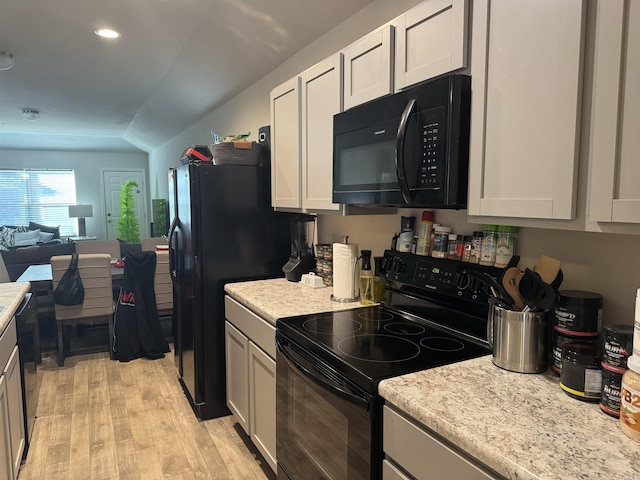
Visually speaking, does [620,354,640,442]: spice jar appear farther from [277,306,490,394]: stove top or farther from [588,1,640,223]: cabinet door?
[277,306,490,394]: stove top

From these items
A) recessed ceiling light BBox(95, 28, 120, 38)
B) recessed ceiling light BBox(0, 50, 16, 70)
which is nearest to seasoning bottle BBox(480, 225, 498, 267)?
recessed ceiling light BBox(95, 28, 120, 38)

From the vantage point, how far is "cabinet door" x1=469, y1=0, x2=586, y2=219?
1106 mm

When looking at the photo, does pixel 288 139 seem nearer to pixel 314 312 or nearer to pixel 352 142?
pixel 352 142

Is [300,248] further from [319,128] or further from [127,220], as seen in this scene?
Answer: [127,220]

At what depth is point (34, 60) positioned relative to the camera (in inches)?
152

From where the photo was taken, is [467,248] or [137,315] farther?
[137,315]

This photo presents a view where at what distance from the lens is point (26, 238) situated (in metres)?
8.99

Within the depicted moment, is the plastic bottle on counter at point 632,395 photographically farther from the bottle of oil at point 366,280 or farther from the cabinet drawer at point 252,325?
the cabinet drawer at point 252,325

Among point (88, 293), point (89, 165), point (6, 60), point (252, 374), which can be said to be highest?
point (6, 60)

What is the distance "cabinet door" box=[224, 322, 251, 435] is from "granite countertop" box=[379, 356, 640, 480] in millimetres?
1328

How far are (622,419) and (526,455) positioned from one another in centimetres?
26

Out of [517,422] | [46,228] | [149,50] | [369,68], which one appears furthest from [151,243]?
[46,228]

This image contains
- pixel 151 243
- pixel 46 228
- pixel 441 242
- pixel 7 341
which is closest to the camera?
pixel 441 242

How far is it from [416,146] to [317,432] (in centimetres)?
107
